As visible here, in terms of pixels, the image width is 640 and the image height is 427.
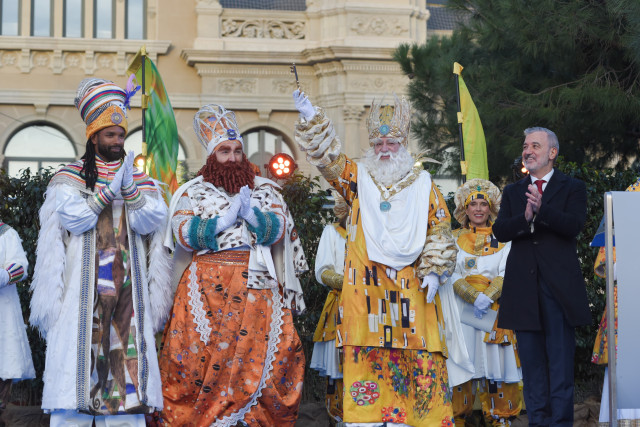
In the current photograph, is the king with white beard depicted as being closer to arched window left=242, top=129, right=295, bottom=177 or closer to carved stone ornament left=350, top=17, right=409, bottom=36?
carved stone ornament left=350, top=17, right=409, bottom=36

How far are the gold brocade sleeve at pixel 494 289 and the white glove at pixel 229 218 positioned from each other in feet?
6.23

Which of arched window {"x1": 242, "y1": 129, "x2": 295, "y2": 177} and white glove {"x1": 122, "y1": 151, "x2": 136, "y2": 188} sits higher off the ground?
arched window {"x1": 242, "y1": 129, "x2": 295, "y2": 177}

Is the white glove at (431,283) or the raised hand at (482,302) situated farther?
the raised hand at (482,302)

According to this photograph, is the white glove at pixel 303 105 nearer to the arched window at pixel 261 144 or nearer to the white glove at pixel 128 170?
the white glove at pixel 128 170

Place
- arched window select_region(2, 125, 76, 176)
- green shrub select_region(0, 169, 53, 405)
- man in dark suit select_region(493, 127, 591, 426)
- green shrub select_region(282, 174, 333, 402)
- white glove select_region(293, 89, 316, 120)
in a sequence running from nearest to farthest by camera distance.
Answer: man in dark suit select_region(493, 127, 591, 426)
white glove select_region(293, 89, 316, 120)
green shrub select_region(0, 169, 53, 405)
green shrub select_region(282, 174, 333, 402)
arched window select_region(2, 125, 76, 176)

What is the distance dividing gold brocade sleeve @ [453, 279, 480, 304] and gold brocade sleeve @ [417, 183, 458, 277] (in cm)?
90

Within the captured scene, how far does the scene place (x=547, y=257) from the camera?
552 centimetres

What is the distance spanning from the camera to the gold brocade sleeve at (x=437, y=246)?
19.3 ft

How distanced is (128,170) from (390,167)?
155 cm

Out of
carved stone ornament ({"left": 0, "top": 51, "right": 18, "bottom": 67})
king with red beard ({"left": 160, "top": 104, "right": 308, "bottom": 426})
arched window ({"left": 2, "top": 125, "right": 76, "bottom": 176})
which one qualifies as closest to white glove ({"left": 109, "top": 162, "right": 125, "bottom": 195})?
king with red beard ({"left": 160, "top": 104, "right": 308, "bottom": 426})

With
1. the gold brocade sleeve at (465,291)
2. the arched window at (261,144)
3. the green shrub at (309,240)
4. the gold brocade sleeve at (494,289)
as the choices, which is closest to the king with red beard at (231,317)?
the gold brocade sleeve at (465,291)

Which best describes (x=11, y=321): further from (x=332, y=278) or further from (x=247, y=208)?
(x=332, y=278)

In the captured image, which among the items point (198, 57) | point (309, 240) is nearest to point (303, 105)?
point (309, 240)

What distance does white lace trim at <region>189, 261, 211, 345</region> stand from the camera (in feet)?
19.5
